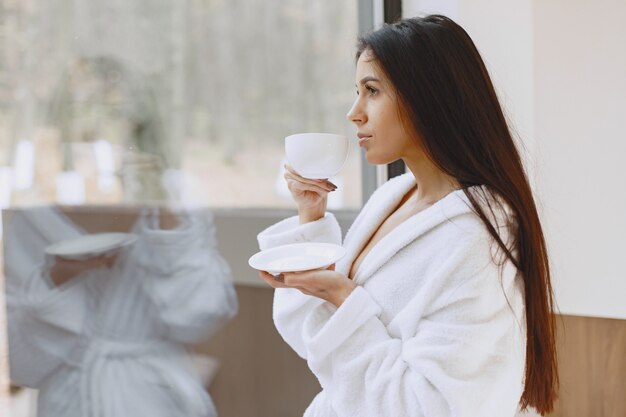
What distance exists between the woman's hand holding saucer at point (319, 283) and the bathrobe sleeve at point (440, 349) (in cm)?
2

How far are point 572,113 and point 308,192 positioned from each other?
0.83 m

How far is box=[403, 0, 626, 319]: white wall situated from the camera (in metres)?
1.45

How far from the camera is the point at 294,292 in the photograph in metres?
1.12

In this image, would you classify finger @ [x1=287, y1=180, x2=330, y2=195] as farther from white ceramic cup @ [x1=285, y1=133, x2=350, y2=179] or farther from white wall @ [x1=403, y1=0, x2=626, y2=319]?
white wall @ [x1=403, y1=0, x2=626, y2=319]

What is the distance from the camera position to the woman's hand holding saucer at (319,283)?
0.92 meters

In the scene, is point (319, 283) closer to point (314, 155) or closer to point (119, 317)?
point (314, 155)

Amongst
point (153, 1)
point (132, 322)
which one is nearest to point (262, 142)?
point (153, 1)

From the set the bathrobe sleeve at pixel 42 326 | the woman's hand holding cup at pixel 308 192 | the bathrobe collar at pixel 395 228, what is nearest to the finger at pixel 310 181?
the woman's hand holding cup at pixel 308 192

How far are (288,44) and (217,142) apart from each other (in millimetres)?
432

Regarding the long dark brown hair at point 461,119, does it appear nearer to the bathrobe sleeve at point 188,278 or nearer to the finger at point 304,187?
the finger at point 304,187

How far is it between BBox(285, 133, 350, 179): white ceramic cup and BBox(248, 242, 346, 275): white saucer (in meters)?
0.14

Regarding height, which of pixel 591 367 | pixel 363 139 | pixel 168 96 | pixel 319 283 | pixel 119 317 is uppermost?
pixel 168 96

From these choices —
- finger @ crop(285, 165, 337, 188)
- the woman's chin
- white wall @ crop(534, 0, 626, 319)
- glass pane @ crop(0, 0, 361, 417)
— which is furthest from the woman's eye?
white wall @ crop(534, 0, 626, 319)

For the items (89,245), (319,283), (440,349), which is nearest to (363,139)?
(319,283)
